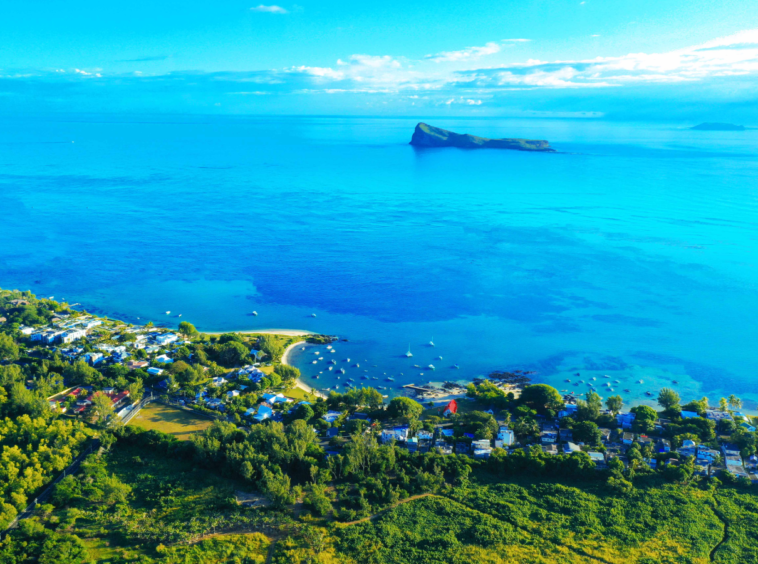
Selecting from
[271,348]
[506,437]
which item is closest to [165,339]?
[271,348]

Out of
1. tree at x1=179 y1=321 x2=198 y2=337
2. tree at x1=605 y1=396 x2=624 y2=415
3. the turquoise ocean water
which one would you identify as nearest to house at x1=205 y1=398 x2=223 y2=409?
the turquoise ocean water

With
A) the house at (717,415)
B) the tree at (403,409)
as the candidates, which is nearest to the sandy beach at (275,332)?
the tree at (403,409)

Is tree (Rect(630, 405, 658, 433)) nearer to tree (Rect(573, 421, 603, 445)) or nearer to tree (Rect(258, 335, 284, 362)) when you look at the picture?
tree (Rect(573, 421, 603, 445))

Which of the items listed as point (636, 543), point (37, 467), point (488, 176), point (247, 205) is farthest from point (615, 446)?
point (488, 176)

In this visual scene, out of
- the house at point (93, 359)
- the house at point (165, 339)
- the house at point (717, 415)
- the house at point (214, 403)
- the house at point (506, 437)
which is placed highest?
the house at point (93, 359)

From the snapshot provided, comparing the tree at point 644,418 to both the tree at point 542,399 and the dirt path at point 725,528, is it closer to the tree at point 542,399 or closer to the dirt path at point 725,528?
the tree at point 542,399

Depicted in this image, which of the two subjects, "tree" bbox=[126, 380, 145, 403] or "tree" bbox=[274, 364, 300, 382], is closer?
"tree" bbox=[126, 380, 145, 403]
